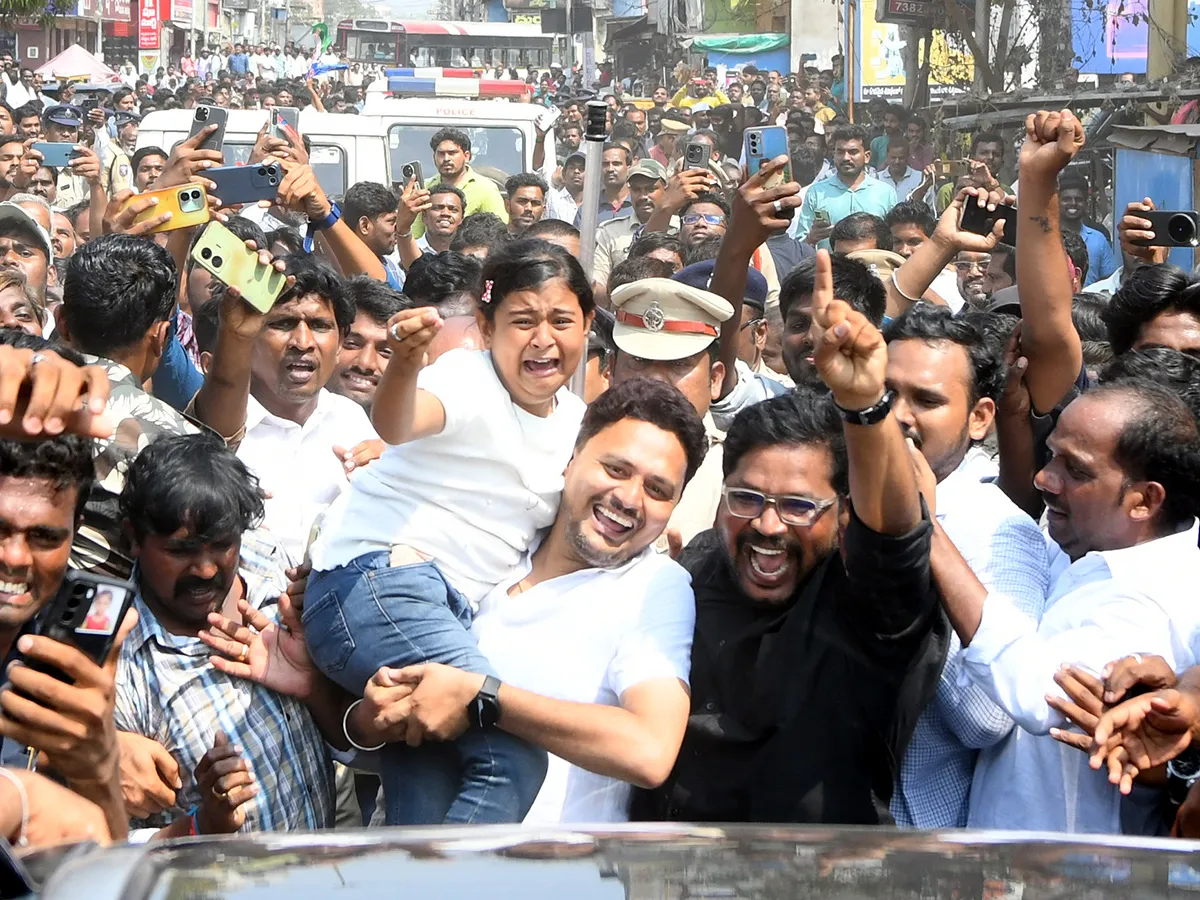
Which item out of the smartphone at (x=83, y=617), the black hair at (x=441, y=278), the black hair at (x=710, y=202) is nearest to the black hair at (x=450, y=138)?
the black hair at (x=710, y=202)

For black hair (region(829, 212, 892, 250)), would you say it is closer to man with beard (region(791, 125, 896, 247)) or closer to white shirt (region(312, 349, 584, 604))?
man with beard (region(791, 125, 896, 247))

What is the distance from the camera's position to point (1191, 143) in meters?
8.22

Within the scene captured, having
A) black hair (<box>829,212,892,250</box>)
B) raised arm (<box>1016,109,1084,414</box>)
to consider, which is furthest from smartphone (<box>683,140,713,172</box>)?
raised arm (<box>1016,109,1084,414</box>)

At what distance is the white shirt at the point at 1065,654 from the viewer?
2.67 metres

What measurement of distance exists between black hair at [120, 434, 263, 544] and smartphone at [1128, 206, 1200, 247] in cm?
292

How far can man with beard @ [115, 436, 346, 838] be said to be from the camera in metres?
2.92

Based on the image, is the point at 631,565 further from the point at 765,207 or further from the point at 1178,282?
the point at 1178,282

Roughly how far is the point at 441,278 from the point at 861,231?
2.64 metres

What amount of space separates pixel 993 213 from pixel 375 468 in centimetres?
229

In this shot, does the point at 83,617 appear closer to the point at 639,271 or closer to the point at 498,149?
the point at 639,271

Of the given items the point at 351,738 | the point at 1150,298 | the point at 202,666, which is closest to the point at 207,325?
the point at 202,666

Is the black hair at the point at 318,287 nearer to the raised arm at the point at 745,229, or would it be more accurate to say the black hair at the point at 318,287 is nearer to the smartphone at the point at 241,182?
the smartphone at the point at 241,182

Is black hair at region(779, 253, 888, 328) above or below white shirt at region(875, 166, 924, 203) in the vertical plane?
below

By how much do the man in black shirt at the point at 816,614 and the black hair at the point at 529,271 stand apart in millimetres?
552
